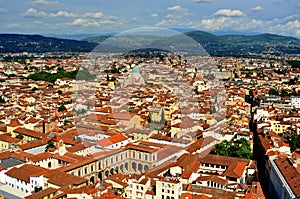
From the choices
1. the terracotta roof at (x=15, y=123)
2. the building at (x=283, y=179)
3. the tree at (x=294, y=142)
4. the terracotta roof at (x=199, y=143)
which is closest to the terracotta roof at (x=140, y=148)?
the terracotta roof at (x=199, y=143)

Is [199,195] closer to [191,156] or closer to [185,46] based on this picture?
[191,156]

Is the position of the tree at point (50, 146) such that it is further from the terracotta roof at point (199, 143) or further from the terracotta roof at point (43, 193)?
the terracotta roof at point (199, 143)

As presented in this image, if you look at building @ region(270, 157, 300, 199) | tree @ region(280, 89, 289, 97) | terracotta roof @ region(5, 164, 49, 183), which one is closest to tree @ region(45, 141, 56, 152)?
terracotta roof @ region(5, 164, 49, 183)

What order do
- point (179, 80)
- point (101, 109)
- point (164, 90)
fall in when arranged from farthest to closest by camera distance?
1. point (164, 90)
2. point (179, 80)
3. point (101, 109)

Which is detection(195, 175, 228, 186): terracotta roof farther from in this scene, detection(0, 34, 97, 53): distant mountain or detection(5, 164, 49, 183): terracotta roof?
detection(0, 34, 97, 53): distant mountain

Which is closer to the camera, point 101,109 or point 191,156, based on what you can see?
point 191,156

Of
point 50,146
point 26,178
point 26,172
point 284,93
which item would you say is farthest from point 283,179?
point 284,93

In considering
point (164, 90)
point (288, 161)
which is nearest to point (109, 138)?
point (288, 161)

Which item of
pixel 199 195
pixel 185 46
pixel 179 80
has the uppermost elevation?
pixel 185 46
